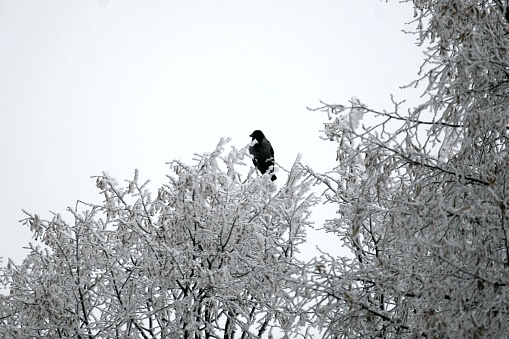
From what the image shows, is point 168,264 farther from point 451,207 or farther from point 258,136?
point 258,136

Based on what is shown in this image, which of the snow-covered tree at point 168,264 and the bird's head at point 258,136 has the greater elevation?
the bird's head at point 258,136

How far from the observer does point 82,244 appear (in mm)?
6402

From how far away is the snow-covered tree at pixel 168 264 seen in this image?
5441mm

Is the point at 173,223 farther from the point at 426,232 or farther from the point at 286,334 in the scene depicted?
the point at 426,232

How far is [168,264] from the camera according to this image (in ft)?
17.5

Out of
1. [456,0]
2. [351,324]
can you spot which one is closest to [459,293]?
[351,324]

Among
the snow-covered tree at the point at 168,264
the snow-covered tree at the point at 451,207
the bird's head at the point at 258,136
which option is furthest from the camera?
the bird's head at the point at 258,136

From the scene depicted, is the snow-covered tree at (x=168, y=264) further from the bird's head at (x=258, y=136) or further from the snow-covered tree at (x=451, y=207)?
the bird's head at (x=258, y=136)

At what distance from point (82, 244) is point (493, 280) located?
5031 mm

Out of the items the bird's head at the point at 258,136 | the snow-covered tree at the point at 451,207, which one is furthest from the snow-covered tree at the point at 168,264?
the bird's head at the point at 258,136

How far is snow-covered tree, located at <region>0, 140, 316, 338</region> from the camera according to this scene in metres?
A: 5.44

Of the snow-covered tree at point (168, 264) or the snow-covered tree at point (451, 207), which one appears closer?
the snow-covered tree at point (451, 207)

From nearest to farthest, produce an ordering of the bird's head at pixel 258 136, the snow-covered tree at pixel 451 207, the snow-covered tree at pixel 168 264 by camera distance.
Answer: the snow-covered tree at pixel 451 207, the snow-covered tree at pixel 168 264, the bird's head at pixel 258 136

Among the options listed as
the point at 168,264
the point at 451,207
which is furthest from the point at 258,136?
the point at 451,207
